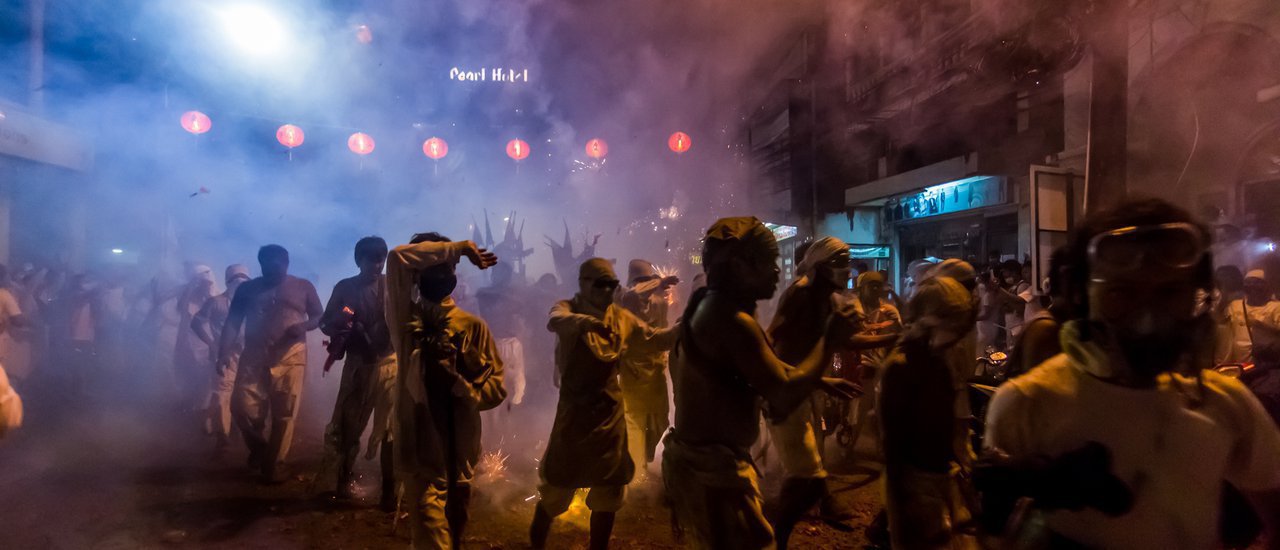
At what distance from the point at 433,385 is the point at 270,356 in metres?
2.87

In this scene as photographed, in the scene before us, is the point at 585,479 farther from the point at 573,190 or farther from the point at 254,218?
the point at 254,218

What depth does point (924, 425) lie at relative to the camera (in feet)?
8.52

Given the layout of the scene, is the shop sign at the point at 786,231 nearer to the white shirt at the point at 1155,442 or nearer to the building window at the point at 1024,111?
the building window at the point at 1024,111

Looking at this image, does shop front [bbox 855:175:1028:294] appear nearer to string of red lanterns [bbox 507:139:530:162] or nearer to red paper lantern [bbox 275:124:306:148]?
string of red lanterns [bbox 507:139:530:162]

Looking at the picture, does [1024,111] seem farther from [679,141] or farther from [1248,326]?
[1248,326]

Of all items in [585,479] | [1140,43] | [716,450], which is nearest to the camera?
[716,450]

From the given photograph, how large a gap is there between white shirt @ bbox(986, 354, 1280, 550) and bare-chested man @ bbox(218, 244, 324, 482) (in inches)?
206

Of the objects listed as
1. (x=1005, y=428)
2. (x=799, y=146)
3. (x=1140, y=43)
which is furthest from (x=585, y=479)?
(x=799, y=146)

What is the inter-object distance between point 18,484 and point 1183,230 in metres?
7.35

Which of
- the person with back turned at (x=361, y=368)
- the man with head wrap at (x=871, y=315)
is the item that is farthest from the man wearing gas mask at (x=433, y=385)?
the man with head wrap at (x=871, y=315)

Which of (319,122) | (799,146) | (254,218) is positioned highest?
(319,122)

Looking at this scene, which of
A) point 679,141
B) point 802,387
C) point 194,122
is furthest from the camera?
point 679,141

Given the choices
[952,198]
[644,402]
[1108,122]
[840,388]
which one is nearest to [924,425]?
[840,388]

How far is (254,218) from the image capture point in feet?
60.2
